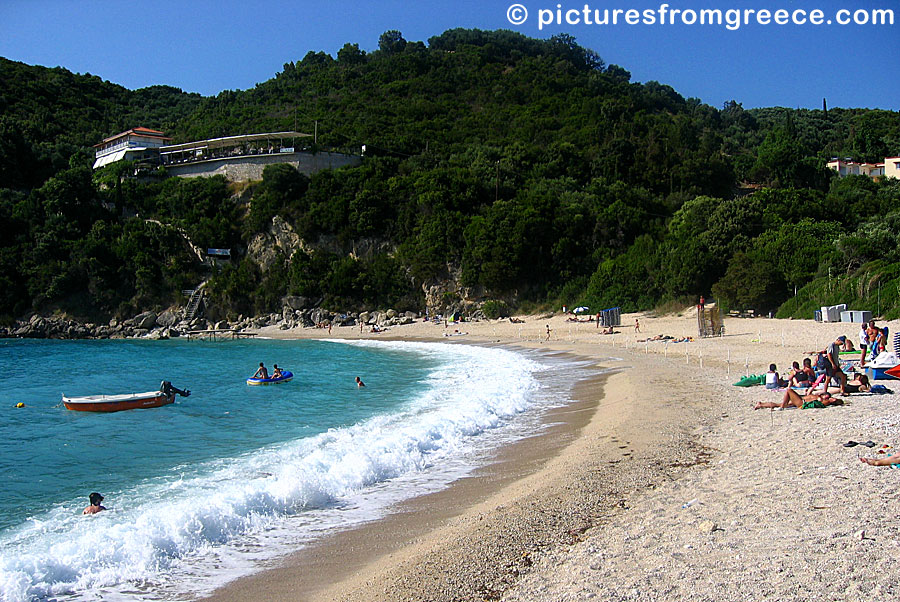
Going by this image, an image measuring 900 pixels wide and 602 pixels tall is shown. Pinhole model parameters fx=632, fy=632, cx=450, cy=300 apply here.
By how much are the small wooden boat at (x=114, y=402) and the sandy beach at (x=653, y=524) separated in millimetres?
12391

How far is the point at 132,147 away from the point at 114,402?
57.5 meters

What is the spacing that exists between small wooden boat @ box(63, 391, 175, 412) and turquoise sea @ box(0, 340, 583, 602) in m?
0.34

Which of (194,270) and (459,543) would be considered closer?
(459,543)

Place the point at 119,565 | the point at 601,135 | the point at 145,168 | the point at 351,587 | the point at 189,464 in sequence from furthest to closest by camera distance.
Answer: the point at 601,135
the point at 145,168
the point at 189,464
the point at 119,565
the point at 351,587

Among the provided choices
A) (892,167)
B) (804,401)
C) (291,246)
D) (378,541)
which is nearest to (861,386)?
(804,401)

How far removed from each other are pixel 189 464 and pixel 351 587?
6783 mm

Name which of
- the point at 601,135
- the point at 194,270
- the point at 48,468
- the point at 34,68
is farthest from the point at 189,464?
the point at 34,68

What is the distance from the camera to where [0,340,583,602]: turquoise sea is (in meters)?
6.39

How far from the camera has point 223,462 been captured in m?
11.0

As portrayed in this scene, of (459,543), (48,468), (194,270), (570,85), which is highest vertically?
(570,85)

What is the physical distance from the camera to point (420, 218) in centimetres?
5200

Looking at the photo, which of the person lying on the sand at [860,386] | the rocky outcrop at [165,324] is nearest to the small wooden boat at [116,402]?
the person lying on the sand at [860,386]

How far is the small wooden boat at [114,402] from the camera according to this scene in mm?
17812

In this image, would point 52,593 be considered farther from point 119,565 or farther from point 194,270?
point 194,270
